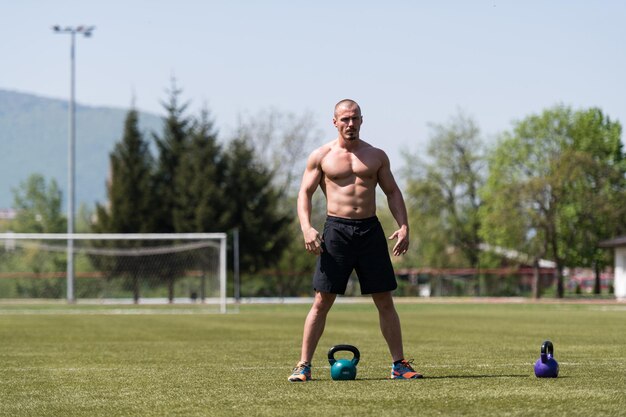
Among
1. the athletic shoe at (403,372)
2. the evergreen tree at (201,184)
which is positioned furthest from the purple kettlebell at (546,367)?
the evergreen tree at (201,184)

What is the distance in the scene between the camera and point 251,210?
63.8 metres

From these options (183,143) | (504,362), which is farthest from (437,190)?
(504,362)

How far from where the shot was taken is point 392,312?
9.37 m

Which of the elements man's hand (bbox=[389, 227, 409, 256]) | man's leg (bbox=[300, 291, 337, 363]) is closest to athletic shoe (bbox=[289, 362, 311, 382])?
man's leg (bbox=[300, 291, 337, 363])

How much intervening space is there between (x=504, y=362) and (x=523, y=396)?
364 cm

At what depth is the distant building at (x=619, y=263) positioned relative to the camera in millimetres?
64250

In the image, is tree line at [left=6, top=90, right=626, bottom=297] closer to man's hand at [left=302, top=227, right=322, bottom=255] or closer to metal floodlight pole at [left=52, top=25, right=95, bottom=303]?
metal floodlight pole at [left=52, top=25, right=95, bottom=303]

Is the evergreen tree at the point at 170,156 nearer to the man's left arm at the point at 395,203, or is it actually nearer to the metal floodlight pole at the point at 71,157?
the metal floodlight pole at the point at 71,157

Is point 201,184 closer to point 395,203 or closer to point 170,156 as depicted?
point 170,156

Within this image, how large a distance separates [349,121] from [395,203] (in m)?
0.76

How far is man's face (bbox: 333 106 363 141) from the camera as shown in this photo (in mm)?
8977

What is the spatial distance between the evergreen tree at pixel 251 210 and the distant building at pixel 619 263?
1696 centimetres

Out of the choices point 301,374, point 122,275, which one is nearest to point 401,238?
point 301,374

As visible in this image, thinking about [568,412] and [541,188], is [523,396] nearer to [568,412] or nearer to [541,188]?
[568,412]
